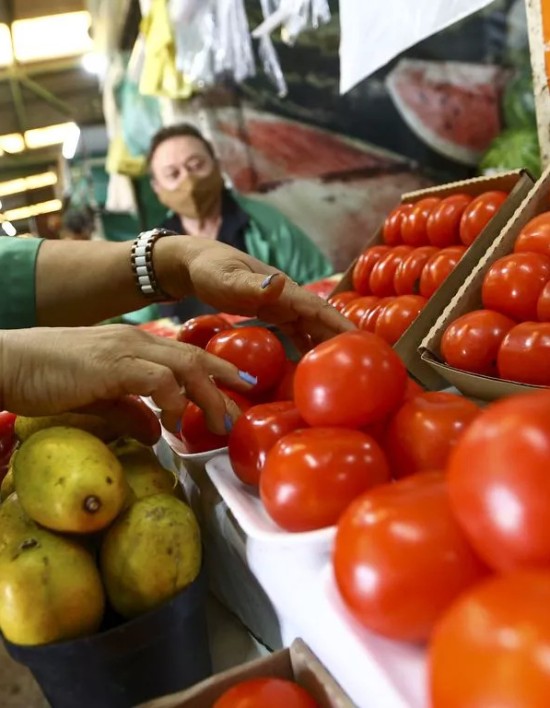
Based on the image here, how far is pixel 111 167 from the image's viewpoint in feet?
17.2

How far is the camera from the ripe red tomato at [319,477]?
2.33 ft

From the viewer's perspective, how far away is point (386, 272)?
1.76 meters

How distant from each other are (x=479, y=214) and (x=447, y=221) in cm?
12

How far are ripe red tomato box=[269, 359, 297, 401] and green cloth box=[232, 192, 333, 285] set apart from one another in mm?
2788

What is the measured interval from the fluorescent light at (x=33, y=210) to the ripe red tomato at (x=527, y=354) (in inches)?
889

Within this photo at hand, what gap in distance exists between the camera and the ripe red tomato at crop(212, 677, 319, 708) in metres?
0.68

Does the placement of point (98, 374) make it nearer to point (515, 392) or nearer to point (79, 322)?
point (515, 392)

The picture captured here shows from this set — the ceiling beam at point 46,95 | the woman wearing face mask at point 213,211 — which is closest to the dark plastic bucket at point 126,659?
the woman wearing face mask at point 213,211

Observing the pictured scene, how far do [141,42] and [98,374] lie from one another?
3.86 m

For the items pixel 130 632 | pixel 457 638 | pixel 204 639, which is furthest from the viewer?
pixel 204 639

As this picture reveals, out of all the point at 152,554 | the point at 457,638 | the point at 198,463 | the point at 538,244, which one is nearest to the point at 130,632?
the point at 152,554

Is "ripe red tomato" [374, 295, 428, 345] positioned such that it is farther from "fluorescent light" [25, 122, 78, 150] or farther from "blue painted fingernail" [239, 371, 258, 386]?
"fluorescent light" [25, 122, 78, 150]

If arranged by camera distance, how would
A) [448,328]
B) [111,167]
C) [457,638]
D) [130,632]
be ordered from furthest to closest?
[111,167]
[448,328]
[130,632]
[457,638]

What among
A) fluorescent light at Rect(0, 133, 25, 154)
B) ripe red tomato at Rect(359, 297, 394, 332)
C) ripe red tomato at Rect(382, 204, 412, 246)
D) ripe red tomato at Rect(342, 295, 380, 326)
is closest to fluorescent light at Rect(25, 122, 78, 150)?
fluorescent light at Rect(0, 133, 25, 154)
